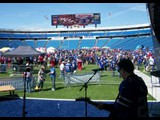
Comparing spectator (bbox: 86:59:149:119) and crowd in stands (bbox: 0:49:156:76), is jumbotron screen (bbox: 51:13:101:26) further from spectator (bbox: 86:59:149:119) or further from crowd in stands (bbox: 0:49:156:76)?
spectator (bbox: 86:59:149:119)

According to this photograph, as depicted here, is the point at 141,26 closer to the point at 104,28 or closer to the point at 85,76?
the point at 104,28

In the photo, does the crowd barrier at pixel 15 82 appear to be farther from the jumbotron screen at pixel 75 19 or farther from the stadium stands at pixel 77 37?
the jumbotron screen at pixel 75 19

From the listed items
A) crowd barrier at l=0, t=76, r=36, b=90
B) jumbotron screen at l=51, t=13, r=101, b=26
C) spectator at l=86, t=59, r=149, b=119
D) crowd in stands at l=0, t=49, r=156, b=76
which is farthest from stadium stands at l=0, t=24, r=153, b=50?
spectator at l=86, t=59, r=149, b=119

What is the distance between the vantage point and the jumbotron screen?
7624cm

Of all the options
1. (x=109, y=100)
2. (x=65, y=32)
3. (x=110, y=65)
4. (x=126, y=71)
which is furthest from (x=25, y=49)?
(x=65, y=32)

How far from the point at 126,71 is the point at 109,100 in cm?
941

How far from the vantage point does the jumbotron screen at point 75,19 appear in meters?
76.2

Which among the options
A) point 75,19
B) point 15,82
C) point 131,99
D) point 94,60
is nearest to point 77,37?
point 75,19

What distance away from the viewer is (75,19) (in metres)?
77.8

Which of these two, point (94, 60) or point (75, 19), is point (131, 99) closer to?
point (94, 60)

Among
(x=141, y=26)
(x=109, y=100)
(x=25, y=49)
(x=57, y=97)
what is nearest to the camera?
(x=109, y=100)

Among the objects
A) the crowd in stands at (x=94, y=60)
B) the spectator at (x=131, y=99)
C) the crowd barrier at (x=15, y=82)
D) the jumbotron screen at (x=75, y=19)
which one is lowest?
the crowd barrier at (x=15, y=82)

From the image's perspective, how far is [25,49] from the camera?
26359mm

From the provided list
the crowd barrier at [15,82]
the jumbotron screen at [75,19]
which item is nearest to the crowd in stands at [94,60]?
the crowd barrier at [15,82]
